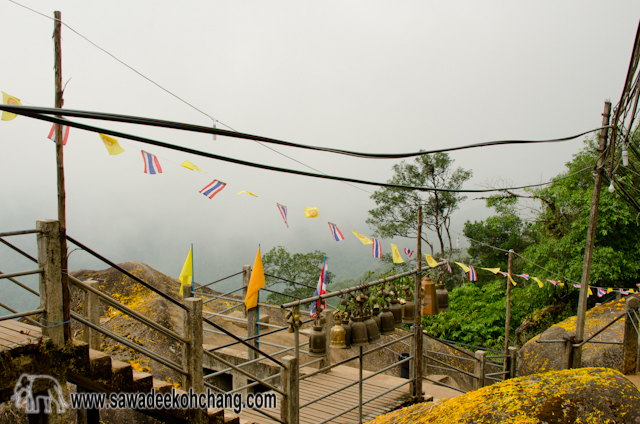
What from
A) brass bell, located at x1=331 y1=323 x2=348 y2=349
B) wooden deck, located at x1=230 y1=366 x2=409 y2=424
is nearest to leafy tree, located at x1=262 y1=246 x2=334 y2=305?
wooden deck, located at x1=230 y1=366 x2=409 y2=424

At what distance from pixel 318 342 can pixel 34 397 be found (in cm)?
365

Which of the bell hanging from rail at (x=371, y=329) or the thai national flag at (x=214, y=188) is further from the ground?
the thai national flag at (x=214, y=188)

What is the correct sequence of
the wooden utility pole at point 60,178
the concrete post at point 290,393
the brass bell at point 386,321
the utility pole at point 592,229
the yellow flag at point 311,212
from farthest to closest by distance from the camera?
the yellow flag at point 311,212, the utility pole at point 592,229, the brass bell at point 386,321, the concrete post at point 290,393, the wooden utility pole at point 60,178

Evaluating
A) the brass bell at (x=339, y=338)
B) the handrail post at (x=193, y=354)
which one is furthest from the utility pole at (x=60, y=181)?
the brass bell at (x=339, y=338)

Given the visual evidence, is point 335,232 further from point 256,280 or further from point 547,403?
point 547,403

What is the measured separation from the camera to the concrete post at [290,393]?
5.97 meters

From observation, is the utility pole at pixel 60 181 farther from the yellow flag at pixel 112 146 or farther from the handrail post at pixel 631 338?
A: the handrail post at pixel 631 338

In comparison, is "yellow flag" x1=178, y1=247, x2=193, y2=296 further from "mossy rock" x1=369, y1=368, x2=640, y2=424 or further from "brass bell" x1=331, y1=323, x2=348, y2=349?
"mossy rock" x1=369, y1=368, x2=640, y2=424

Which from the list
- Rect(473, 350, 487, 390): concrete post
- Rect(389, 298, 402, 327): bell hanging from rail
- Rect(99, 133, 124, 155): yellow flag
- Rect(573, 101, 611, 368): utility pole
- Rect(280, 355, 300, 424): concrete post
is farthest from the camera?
Rect(473, 350, 487, 390): concrete post

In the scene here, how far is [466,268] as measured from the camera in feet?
36.2

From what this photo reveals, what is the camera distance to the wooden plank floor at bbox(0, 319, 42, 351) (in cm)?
361

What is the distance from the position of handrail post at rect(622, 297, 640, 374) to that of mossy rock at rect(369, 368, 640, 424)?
18.0 feet

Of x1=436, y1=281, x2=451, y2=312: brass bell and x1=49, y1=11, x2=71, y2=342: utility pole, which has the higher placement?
x1=49, y1=11, x2=71, y2=342: utility pole

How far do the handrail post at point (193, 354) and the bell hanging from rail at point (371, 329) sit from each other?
2.62 meters
